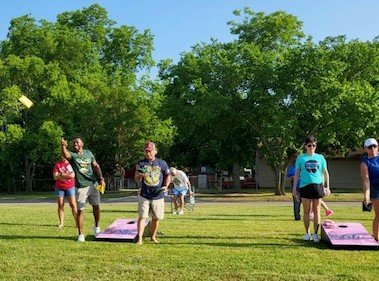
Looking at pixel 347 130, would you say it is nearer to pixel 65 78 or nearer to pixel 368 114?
pixel 368 114

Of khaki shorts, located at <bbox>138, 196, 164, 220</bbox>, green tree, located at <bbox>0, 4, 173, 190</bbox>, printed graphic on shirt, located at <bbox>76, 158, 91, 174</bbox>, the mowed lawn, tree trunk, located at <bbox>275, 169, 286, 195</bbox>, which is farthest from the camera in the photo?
green tree, located at <bbox>0, 4, 173, 190</bbox>

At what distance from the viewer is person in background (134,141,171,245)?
31.4 feet

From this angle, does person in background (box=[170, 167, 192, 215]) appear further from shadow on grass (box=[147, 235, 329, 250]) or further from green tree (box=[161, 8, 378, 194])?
green tree (box=[161, 8, 378, 194])

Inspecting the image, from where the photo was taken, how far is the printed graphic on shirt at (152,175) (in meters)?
9.60

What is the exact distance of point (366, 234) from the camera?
934 cm

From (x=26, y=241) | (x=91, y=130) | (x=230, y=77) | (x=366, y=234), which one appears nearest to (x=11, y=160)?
(x=91, y=130)

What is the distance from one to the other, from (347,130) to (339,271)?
25686 mm

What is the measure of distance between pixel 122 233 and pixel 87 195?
108 cm

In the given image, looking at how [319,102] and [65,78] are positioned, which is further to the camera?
[65,78]

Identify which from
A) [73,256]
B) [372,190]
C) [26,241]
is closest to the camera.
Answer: [73,256]

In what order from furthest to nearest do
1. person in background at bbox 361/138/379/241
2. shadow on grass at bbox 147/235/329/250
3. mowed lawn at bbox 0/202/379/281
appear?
1. shadow on grass at bbox 147/235/329/250
2. person in background at bbox 361/138/379/241
3. mowed lawn at bbox 0/202/379/281

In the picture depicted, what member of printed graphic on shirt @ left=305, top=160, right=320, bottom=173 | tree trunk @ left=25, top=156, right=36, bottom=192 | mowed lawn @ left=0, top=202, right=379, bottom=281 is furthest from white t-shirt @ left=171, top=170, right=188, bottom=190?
tree trunk @ left=25, top=156, right=36, bottom=192

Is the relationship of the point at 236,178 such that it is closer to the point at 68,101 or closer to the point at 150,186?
the point at 68,101

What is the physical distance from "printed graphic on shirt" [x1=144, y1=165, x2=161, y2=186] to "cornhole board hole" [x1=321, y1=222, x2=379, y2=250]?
3.16m
